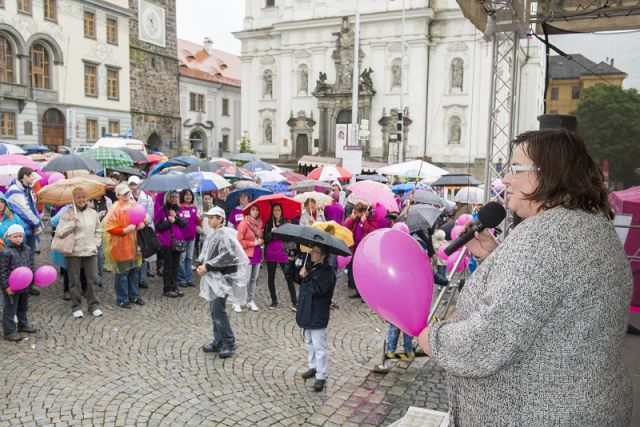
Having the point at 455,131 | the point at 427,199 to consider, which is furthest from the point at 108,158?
the point at 455,131

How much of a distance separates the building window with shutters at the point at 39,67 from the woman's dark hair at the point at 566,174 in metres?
37.4

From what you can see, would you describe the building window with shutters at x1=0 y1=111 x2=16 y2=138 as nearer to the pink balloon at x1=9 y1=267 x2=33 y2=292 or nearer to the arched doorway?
the arched doorway

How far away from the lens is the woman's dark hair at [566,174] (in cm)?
183

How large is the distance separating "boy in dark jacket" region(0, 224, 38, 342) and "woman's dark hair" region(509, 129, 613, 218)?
6.64m

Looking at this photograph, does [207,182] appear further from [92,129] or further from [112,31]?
[112,31]

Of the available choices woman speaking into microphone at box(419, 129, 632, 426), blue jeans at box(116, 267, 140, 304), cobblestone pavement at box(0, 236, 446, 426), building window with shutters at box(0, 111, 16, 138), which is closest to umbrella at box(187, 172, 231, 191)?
blue jeans at box(116, 267, 140, 304)

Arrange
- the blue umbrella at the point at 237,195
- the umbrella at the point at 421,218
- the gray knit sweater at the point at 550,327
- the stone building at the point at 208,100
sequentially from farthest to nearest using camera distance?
the stone building at the point at 208,100 < the blue umbrella at the point at 237,195 < the umbrella at the point at 421,218 < the gray knit sweater at the point at 550,327

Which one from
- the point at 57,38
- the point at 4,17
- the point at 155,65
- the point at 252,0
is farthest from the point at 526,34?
the point at 252,0

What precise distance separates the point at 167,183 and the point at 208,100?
155 ft

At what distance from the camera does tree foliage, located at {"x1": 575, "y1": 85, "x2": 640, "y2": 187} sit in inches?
248

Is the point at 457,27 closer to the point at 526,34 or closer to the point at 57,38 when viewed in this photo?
the point at 57,38

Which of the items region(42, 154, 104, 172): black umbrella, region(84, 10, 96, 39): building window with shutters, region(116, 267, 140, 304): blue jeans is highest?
region(84, 10, 96, 39): building window with shutters

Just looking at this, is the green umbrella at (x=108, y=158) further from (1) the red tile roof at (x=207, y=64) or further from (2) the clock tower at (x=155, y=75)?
(1) the red tile roof at (x=207, y=64)

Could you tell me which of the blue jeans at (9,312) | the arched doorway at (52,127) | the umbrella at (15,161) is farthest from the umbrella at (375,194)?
the arched doorway at (52,127)
